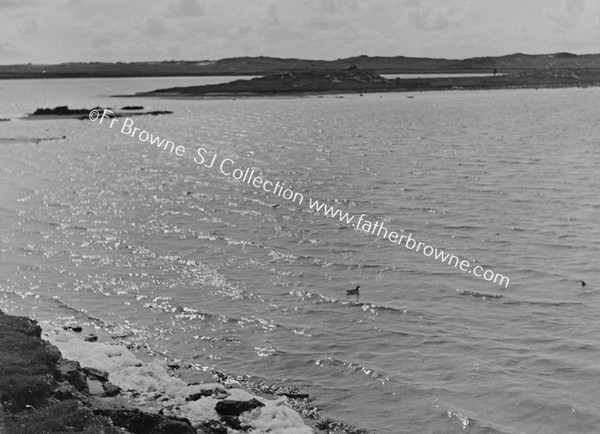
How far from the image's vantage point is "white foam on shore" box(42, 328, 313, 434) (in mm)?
16031

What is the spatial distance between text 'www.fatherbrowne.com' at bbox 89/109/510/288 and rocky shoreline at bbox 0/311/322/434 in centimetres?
1300

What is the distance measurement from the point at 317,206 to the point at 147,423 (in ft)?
92.7

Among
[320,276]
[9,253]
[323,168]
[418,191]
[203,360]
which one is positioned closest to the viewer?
[203,360]

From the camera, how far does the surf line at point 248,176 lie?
46219 mm

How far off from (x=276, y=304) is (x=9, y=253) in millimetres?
14095

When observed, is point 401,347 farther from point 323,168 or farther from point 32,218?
point 323,168

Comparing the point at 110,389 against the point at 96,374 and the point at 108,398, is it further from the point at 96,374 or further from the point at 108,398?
the point at 96,374

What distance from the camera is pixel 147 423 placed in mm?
14344

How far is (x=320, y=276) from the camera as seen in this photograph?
92.7ft

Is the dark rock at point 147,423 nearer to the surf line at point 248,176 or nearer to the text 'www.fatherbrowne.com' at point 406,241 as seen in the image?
the text 'www.fatherbrowne.com' at point 406,241

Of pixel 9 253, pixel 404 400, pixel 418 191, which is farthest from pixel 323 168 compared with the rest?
pixel 404 400

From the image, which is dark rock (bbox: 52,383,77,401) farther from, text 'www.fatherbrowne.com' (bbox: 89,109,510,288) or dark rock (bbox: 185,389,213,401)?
text 'www.fatherbrowne.com' (bbox: 89,109,510,288)

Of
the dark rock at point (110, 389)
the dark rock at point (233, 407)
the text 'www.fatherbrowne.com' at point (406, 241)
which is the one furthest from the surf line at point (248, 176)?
the dark rock at point (233, 407)

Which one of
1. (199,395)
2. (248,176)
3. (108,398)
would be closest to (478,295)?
(199,395)
